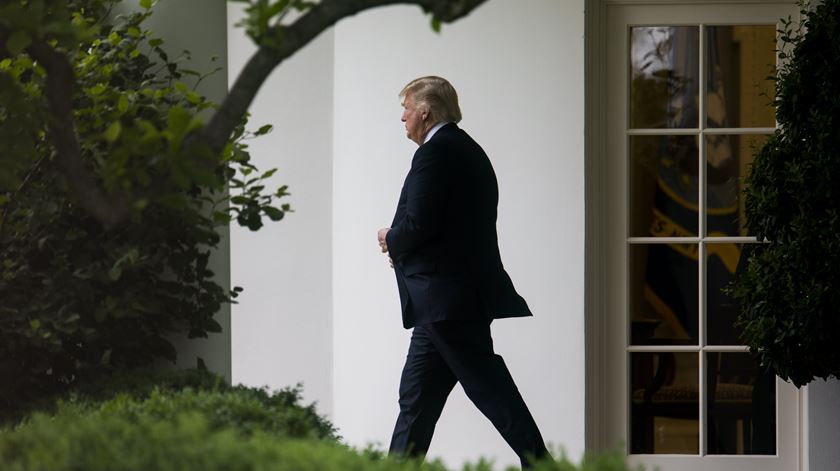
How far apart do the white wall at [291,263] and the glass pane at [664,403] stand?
1.64 meters

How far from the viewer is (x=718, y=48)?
6059 millimetres

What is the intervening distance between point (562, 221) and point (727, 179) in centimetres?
82

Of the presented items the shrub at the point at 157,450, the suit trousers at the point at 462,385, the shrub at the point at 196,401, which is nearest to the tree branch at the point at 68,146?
the shrub at the point at 157,450

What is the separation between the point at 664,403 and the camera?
6.12m

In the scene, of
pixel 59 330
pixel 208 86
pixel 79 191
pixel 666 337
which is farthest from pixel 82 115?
pixel 666 337

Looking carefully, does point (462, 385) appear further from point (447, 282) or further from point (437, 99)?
point (437, 99)

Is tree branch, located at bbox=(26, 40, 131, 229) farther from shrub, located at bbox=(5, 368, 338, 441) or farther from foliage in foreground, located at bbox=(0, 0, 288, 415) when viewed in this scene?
foliage in foreground, located at bbox=(0, 0, 288, 415)

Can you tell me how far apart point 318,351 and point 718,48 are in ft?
8.45

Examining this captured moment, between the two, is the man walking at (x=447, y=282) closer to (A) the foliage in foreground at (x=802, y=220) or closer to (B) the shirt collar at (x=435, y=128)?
(B) the shirt collar at (x=435, y=128)

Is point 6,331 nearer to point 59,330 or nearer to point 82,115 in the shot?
point 59,330

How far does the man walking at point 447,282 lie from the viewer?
4.58 metres

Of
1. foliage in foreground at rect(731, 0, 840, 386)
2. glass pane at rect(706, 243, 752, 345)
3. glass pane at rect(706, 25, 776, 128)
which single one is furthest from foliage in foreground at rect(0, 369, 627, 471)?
glass pane at rect(706, 25, 776, 128)

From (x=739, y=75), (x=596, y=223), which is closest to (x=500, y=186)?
(x=596, y=223)

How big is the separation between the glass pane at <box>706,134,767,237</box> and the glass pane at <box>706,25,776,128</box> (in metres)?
0.08
